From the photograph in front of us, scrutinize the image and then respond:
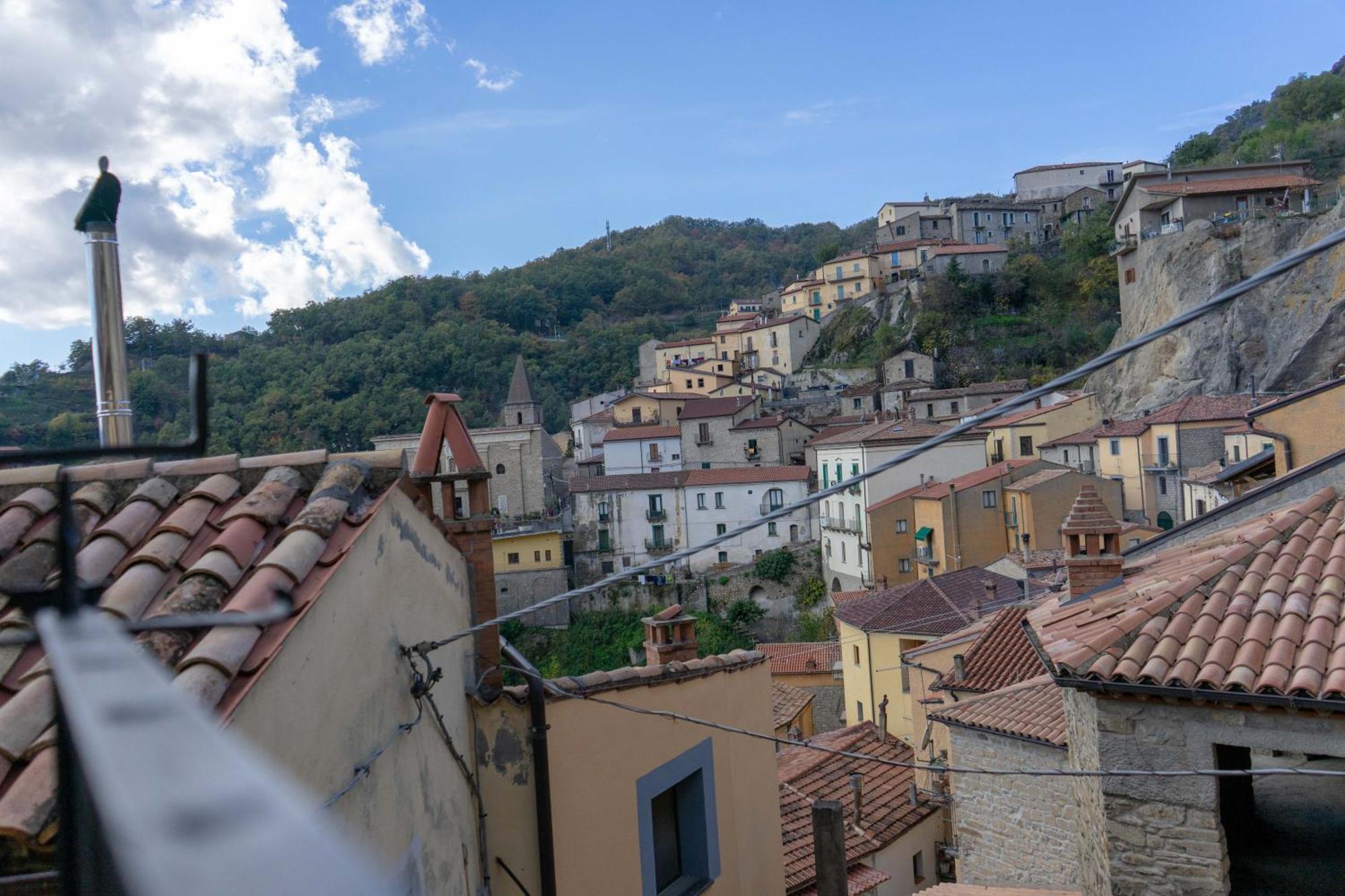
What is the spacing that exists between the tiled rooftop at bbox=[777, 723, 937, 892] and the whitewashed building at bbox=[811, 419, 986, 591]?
22388mm

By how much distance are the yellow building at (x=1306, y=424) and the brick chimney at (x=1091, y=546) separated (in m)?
2.12

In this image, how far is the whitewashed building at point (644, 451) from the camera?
166 feet

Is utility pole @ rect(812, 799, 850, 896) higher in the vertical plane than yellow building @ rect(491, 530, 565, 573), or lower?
higher

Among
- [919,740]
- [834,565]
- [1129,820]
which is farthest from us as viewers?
[834,565]

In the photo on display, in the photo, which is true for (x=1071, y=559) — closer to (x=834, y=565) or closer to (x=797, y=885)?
(x=797, y=885)

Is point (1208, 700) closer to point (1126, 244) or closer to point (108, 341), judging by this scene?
point (108, 341)

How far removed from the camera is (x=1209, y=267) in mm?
43031

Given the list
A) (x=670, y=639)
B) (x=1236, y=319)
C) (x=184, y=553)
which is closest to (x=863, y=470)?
(x=1236, y=319)

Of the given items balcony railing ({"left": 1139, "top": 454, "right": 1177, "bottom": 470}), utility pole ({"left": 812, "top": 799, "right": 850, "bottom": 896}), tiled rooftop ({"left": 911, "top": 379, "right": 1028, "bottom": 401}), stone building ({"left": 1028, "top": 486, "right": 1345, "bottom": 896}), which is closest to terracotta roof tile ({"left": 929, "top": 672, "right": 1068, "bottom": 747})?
stone building ({"left": 1028, "top": 486, "right": 1345, "bottom": 896})

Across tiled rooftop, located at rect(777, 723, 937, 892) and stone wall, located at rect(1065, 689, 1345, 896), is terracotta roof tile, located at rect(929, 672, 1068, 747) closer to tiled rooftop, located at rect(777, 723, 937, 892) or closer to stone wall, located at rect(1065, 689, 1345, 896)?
tiled rooftop, located at rect(777, 723, 937, 892)

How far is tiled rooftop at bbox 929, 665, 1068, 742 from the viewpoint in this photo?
1055cm

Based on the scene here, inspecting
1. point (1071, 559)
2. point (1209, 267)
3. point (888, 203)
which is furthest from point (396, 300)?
point (1071, 559)

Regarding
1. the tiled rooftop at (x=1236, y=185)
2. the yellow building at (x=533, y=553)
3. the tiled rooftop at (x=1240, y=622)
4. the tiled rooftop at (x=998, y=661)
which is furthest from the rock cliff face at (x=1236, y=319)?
the tiled rooftop at (x=1240, y=622)

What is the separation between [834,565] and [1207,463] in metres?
15.1
